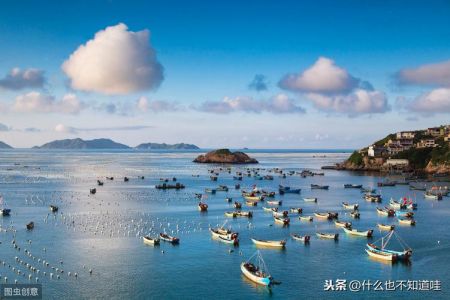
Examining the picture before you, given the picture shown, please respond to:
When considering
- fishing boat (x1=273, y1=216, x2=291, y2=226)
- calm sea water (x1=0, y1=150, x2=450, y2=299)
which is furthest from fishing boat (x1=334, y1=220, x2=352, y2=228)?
fishing boat (x1=273, y1=216, x2=291, y2=226)

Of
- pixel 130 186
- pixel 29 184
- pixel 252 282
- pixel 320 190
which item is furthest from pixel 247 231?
pixel 29 184

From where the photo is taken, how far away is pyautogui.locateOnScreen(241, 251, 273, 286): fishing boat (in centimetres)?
5562

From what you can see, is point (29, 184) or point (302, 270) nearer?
point (302, 270)

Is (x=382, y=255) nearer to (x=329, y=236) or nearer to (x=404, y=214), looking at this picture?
(x=329, y=236)

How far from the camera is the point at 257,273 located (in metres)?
57.2

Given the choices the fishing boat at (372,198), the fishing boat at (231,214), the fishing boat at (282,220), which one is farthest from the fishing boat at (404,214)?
the fishing boat at (231,214)

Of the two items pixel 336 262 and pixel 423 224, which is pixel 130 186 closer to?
pixel 423 224

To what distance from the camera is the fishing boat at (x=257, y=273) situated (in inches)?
2190

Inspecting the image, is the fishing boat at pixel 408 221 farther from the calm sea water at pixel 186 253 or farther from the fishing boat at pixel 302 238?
the fishing boat at pixel 302 238

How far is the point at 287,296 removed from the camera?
52.6 metres

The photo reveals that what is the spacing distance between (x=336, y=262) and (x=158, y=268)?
23.8 metres

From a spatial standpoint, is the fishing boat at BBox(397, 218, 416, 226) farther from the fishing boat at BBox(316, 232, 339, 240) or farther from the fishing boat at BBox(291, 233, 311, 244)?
the fishing boat at BBox(291, 233, 311, 244)

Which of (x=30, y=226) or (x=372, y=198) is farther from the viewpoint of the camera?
(x=372, y=198)

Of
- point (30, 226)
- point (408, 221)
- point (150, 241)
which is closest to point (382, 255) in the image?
point (408, 221)
